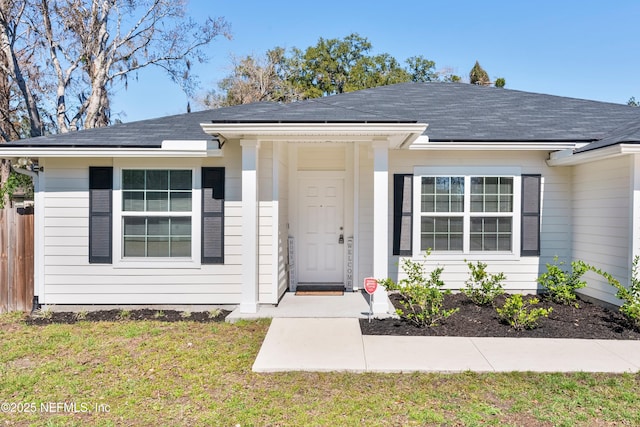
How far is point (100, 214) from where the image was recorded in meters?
5.95

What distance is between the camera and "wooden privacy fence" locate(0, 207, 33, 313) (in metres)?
6.03

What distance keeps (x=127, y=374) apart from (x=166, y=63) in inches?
744

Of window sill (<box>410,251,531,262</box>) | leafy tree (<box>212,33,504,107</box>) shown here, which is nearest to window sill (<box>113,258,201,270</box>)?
window sill (<box>410,251,531,262</box>)

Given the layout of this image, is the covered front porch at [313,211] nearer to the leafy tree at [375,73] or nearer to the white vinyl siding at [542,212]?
the white vinyl siding at [542,212]

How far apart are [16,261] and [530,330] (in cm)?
745

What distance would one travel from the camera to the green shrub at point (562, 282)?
6020 mm

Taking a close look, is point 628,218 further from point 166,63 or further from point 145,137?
point 166,63

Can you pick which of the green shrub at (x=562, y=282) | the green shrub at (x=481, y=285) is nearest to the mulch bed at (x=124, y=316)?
the green shrub at (x=481, y=285)

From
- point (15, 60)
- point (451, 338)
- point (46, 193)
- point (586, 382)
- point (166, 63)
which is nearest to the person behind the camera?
point (586, 382)

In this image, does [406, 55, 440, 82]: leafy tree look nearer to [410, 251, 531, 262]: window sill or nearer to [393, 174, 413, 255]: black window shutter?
[393, 174, 413, 255]: black window shutter

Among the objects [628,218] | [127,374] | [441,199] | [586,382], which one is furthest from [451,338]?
[127,374]

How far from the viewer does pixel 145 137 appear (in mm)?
6133

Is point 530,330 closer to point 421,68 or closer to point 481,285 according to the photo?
point 481,285

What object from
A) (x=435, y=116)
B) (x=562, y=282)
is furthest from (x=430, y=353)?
(x=435, y=116)
